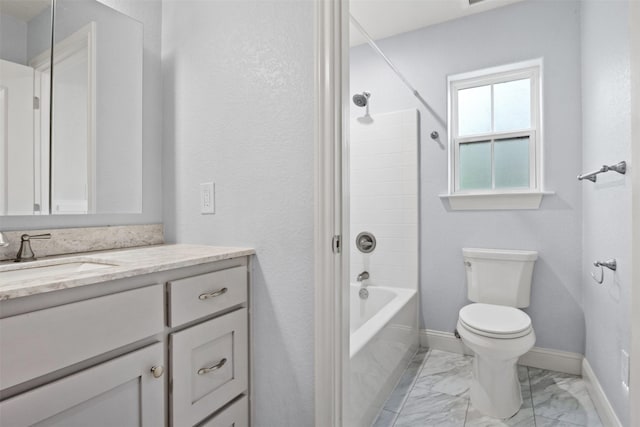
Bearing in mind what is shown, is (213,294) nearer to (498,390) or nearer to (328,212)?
(328,212)

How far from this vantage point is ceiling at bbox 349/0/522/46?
7.66ft

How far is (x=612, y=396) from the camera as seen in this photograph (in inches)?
62.7

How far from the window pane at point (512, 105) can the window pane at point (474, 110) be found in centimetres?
5

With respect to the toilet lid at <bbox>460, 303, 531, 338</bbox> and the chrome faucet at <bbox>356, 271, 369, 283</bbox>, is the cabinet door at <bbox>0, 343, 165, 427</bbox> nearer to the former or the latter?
the toilet lid at <bbox>460, 303, 531, 338</bbox>

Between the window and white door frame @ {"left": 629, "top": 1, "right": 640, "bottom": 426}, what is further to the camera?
the window

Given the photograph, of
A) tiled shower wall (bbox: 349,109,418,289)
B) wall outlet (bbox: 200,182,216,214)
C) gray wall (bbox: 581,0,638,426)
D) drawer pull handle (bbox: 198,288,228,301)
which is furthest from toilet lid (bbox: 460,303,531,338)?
wall outlet (bbox: 200,182,216,214)

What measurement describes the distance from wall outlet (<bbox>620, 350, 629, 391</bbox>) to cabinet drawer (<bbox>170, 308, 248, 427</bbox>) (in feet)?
5.09

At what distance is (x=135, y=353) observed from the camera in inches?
34.9

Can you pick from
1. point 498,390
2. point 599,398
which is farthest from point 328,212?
point 599,398

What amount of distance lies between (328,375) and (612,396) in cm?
145

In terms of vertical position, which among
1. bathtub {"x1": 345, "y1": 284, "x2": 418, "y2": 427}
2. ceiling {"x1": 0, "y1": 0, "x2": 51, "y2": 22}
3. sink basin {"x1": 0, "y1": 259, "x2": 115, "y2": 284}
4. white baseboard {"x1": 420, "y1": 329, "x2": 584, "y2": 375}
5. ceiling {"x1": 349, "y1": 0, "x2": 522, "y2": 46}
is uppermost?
ceiling {"x1": 349, "y1": 0, "x2": 522, "y2": 46}

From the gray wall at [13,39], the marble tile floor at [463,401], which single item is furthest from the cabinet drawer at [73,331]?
the marble tile floor at [463,401]

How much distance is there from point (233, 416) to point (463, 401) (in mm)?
1357

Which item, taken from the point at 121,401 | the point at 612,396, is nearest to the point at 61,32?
the point at 121,401
